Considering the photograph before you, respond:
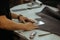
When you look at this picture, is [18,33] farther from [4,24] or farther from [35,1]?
[35,1]

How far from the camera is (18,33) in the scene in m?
1.46

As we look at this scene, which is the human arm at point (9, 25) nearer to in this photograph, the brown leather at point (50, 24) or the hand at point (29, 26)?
the hand at point (29, 26)

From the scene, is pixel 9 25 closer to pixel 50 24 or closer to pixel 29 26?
pixel 29 26

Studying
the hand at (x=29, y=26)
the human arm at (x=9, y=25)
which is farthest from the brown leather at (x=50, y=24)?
the human arm at (x=9, y=25)

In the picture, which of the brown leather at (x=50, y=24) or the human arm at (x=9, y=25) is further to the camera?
the brown leather at (x=50, y=24)

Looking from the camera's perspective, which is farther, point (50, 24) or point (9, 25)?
point (50, 24)

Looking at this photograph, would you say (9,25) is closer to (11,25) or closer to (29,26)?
(11,25)

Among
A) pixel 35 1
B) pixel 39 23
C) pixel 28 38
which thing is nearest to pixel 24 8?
pixel 35 1

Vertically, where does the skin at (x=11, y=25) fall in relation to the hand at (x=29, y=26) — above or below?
above

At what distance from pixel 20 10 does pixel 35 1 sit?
13.8 inches

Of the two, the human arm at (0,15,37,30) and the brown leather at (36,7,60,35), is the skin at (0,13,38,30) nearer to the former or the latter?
the human arm at (0,15,37,30)

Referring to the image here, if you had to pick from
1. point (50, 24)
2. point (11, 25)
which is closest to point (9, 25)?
point (11, 25)

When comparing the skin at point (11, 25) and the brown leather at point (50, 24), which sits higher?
the skin at point (11, 25)

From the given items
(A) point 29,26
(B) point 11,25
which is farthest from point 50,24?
(B) point 11,25
